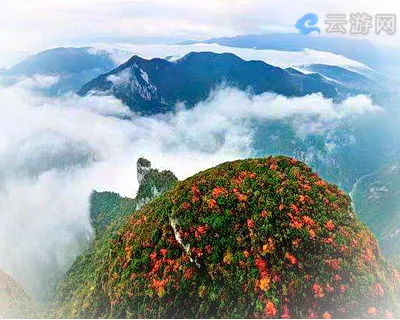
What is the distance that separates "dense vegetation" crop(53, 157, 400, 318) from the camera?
38.3ft

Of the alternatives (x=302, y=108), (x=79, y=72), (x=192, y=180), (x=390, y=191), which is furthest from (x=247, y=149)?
(x=192, y=180)

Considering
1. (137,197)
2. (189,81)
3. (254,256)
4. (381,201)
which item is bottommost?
(381,201)

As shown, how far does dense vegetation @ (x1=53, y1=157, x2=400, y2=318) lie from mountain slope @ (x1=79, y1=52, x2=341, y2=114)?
83.9 feet

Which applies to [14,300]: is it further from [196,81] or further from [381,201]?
[381,201]

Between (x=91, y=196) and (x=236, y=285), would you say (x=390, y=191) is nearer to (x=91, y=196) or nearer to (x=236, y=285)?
(x=91, y=196)

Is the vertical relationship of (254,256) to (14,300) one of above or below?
above

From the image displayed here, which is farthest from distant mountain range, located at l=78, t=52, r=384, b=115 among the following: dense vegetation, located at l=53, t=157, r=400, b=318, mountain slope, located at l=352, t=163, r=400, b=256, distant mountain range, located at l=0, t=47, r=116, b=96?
dense vegetation, located at l=53, t=157, r=400, b=318

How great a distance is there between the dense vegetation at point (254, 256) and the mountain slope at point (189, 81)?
25.6m

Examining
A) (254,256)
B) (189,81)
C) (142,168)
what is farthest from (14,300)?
(189,81)

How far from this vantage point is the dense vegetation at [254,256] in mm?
11672

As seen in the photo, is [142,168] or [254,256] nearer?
[254,256]

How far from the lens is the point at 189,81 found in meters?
47.2

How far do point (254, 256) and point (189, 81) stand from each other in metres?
36.2

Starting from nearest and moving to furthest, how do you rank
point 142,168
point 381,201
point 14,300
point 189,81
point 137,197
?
1. point 14,300
2. point 137,197
3. point 142,168
4. point 189,81
5. point 381,201
